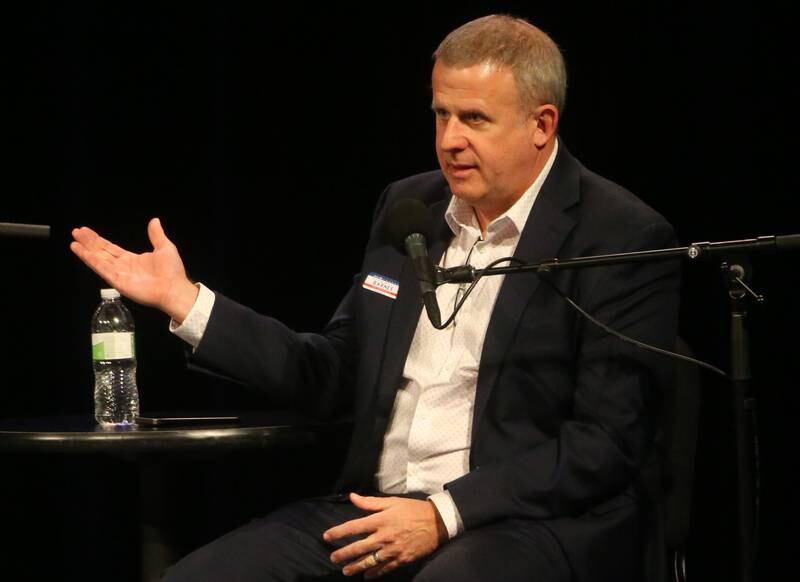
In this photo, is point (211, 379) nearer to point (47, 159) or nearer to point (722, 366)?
point (47, 159)

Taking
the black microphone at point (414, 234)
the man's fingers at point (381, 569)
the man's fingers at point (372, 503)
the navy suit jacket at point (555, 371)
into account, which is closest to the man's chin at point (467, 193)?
the navy suit jacket at point (555, 371)

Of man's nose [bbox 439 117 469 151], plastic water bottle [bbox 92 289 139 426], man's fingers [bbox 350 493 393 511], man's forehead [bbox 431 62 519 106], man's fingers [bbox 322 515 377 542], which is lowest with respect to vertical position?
man's fingers [bbox 322 515 377 542]

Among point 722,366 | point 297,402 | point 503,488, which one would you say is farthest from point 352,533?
point 722,366

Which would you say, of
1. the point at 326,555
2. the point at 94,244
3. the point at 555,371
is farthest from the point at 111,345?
the point at 555,371

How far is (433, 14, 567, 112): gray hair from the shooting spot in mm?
2656

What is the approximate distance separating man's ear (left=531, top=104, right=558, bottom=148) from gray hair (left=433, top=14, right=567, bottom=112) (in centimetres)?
1

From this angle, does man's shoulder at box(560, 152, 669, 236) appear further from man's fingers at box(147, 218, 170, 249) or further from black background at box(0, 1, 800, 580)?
black background at box(0, 1, 800, 580)

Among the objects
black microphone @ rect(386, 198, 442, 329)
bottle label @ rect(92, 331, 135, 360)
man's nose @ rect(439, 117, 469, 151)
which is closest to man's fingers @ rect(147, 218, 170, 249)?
bottle label @ rect(92, 331, 135, 360)

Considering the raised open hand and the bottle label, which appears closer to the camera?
the raised open hand

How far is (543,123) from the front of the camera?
275 cm

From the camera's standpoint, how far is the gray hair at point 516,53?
266 centimetres

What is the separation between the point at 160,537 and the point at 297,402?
442mm

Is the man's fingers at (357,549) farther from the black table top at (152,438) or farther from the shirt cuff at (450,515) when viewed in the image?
the black table top at (152,438)

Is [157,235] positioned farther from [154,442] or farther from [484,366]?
[484,366]
